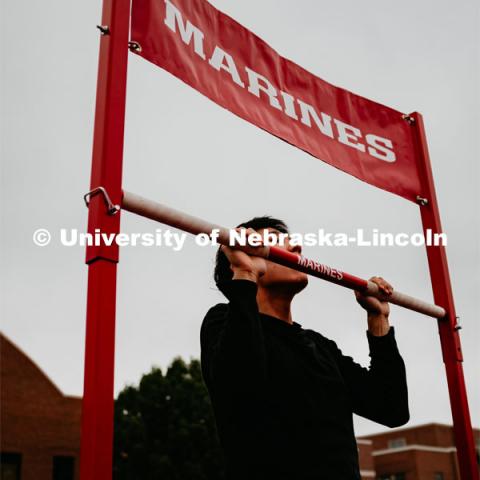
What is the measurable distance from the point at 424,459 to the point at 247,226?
40195 mm

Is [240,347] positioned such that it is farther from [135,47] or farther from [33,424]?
[33,424]

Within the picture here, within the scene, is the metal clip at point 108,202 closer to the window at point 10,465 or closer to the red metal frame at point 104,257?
the red metal frame at point 104,257

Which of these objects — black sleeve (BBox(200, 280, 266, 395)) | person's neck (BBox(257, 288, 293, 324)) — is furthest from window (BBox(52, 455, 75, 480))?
black sleeve (BBox(200, 280, 266, 395))

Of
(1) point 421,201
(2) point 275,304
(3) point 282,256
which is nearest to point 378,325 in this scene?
(2) point 275,304

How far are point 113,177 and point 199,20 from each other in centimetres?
123

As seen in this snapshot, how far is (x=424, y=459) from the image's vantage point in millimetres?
39469

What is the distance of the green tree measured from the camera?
22234 mm

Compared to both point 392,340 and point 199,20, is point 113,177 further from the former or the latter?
point 392,340

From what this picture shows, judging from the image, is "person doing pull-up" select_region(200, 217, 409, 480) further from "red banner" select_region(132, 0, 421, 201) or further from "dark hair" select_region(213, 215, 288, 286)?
"red banner" select_region(132, 0, 421, 201)

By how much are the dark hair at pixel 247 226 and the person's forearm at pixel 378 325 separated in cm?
64

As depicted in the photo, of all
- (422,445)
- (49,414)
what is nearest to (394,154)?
(49,414)

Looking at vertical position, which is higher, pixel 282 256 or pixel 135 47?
pixel 135 47

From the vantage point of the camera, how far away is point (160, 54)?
286cm

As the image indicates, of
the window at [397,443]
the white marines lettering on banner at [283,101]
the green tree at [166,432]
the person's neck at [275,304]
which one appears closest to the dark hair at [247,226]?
the person's neck at [275,304]
